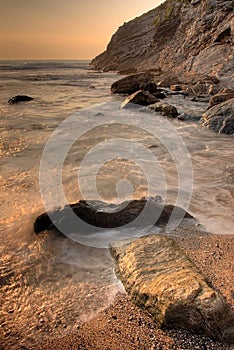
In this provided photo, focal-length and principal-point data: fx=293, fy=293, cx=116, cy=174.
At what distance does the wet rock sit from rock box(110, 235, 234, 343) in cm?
1485

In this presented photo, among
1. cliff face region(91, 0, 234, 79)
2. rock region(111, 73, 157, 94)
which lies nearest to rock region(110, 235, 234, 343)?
rock region(111, 73, 157, 94)

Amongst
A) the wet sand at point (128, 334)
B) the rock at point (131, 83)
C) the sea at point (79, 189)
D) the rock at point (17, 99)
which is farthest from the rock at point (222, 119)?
the rock at point (17, 99)

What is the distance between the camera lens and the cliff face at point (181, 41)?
22.0 m

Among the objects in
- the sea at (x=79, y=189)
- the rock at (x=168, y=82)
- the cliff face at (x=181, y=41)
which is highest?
the cliff face at (x=181, y=41)

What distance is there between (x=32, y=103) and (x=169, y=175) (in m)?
11.5

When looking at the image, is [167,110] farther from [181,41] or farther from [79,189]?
[181,41]

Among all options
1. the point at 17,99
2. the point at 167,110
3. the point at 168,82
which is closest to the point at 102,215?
the point at 167,110

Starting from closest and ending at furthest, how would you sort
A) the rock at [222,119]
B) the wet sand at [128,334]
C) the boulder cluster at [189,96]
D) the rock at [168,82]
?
1. the wet sand at [128,334]
2. the rock at [222,119]
3. the boulder cluster at [189,96]
4. the rock at [168,82]

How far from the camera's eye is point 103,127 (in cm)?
977

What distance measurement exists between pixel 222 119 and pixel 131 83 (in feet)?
31.5

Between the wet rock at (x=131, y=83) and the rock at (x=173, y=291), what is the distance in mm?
14846

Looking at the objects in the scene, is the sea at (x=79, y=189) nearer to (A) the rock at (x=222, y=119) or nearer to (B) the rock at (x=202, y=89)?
(A) the rock at (x=222, y=119)

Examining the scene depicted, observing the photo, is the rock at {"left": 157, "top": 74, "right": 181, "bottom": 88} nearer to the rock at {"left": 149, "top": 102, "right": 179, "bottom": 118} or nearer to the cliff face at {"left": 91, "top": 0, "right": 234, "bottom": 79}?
the cliff face at {"left": 91, "top": 0, "right": 234, "bottom": 79}

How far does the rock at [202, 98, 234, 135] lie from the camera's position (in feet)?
28.6
